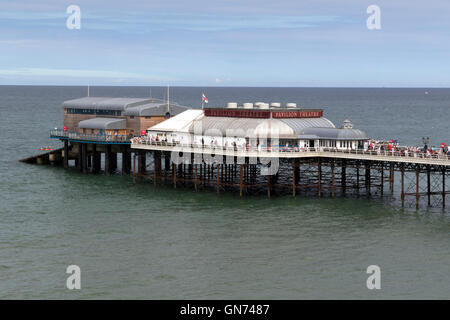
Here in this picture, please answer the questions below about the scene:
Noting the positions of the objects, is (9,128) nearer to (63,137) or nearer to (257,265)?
(63,137)

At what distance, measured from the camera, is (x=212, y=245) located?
198ft

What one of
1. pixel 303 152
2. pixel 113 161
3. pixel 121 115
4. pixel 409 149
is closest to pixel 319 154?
pixel 303 152

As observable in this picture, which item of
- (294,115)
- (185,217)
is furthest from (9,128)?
(185,217)

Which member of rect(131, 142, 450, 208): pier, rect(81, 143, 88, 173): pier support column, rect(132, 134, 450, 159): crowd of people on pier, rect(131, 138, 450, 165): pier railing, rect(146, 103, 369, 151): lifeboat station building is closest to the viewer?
rect(131, 138, 450, 165): pier railing

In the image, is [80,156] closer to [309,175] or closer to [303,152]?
[309,175]

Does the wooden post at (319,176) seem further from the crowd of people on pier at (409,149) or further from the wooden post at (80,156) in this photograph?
the wooden post at (80,156)

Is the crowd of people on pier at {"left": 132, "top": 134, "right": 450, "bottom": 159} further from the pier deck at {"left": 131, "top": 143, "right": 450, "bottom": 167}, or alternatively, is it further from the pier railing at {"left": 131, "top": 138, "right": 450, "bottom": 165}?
the pier deck at {"left": 131, "top": 143, "right": 450, "bottom": 167}

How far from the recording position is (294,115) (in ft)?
288

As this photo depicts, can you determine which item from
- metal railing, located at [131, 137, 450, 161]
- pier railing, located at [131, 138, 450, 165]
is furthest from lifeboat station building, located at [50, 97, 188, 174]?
pier railing, located at [131, 138, 450, 165]

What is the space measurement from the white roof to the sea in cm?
756

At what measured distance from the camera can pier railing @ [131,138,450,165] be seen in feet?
240

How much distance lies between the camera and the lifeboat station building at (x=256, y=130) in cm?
8144
